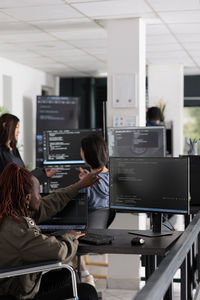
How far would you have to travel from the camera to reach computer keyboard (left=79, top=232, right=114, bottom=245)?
3.05 metres

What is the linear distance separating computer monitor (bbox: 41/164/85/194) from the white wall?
14.4 feet

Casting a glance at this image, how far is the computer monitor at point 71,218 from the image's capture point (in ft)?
11.0

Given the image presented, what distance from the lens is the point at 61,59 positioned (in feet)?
32.4

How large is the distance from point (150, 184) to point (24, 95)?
7.79 metres

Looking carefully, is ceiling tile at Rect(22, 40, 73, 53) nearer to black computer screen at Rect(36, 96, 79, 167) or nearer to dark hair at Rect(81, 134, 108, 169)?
black computer screen at Rect(36, 96, 79, 167)

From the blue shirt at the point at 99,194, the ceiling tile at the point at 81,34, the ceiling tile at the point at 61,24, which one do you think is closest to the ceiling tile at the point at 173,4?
the ceiling tile at the point at 61,24

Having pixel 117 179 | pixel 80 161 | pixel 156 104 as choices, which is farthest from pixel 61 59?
pixel 117 179

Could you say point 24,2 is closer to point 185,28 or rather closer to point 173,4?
point 173,4

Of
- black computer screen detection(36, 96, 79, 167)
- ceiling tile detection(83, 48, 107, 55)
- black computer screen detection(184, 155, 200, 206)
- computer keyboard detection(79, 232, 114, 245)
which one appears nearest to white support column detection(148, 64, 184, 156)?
black computer screen detection(36, 96, 79, 167)

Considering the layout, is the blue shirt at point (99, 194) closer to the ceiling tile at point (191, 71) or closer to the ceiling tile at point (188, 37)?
the ceiling tile at point (188, 37)

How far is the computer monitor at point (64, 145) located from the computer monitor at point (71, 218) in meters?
2.10

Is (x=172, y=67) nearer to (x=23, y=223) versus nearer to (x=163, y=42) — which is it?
(x=163, y=42)

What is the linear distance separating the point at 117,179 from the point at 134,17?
294 cm

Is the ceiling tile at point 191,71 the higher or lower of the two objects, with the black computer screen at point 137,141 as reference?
higher
